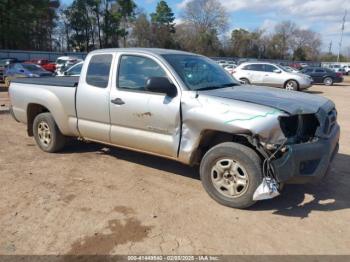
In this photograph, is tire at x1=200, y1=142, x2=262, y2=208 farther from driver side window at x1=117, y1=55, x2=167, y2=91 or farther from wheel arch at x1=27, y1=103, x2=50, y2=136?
wheel arch at x1=27, y1=103, x2=50, y2=136

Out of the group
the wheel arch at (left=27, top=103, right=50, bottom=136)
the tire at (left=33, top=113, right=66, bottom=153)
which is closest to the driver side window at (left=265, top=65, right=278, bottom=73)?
the wheel arch at (left=27, top=103, right=50, bottom=136)

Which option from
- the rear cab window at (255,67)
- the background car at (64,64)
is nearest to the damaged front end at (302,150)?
the rear cab window at (255,67)

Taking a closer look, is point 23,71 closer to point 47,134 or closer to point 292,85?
point 292,85

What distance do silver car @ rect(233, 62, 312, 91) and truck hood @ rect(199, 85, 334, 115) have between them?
15270 millimetres

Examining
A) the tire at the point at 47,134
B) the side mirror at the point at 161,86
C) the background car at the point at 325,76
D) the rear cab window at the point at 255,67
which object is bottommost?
the tire at the point at 47,134

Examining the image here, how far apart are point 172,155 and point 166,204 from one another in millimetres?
665

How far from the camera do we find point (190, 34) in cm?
8319

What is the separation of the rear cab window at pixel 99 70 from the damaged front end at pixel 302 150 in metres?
2.61

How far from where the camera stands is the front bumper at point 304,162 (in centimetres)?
397

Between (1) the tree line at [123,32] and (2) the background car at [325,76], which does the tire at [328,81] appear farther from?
(1) the tree line at [123,32]

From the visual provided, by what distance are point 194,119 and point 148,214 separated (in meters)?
1.24

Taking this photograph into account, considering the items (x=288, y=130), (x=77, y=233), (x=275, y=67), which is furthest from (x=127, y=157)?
(x=275, y=67)

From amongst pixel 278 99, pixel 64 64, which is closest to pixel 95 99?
pixel 278 99

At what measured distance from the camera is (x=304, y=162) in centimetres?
409
